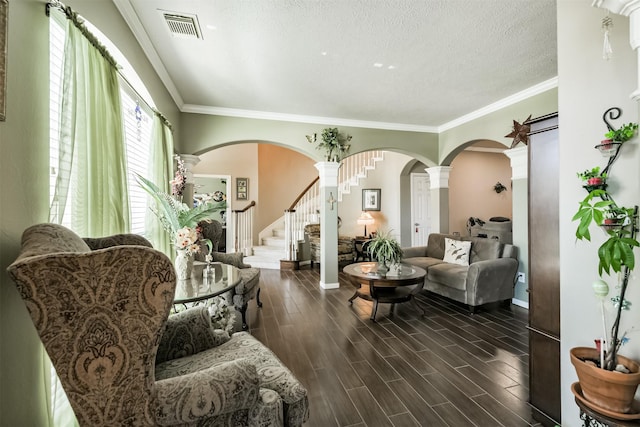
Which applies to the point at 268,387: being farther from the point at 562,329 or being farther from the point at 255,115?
the point at 255,115

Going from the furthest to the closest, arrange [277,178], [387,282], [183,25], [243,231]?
[277,178] → [243,231] → [387,282] → [183,25]

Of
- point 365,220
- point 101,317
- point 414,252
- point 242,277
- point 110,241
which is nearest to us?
point 101,317

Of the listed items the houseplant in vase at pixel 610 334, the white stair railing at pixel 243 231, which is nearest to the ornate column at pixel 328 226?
the white stair railing at pixel 243 231

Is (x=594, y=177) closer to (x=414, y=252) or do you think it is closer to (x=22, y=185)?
(x=22, y=185)

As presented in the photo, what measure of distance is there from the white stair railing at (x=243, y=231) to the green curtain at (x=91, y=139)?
206 inches

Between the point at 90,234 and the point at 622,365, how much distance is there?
255 cm

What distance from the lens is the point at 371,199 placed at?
7.67 meters

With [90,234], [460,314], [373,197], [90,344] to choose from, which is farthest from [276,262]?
[90,344]

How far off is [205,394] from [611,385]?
1.59 m

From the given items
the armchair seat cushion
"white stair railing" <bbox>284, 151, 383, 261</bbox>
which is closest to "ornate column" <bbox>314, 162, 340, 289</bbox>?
"white stair railing" <bbox>284, 151, 383, 261</bbox>

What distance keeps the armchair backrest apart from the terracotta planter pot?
1707mm

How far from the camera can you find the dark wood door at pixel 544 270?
67.9 inches

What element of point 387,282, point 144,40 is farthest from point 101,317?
point 387,282

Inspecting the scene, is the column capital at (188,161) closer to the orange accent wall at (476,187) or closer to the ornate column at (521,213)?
the ornate column at (521,213)
